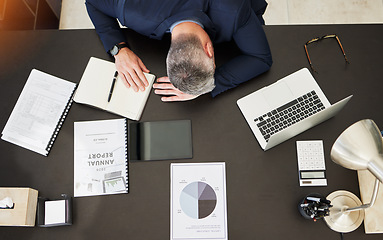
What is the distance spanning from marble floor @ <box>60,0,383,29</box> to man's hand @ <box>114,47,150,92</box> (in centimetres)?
114

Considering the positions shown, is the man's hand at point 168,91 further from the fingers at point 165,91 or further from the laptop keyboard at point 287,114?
the laptop keyboard at point 287,114

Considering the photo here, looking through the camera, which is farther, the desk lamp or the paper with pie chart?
the paper with pie chart

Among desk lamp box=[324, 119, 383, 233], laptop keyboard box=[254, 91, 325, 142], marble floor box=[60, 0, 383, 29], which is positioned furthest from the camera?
marble floor box=[60, 0, 383, 29]

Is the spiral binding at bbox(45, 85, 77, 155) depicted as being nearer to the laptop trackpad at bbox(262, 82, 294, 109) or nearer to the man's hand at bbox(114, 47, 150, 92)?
the man's hand at bbox(114, 47, 150, 92)

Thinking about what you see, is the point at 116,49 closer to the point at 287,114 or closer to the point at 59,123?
the point at 59,123

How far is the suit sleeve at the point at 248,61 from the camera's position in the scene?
1.35 m

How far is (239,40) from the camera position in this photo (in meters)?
1.38

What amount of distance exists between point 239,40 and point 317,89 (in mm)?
394

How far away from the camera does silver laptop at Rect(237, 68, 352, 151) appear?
1317mm

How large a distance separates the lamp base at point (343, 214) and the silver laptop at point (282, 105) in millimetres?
290

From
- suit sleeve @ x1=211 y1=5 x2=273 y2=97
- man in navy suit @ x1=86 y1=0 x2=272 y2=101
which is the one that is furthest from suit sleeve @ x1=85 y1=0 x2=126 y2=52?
suit sleeve @ x1=211 y1=5 x2=273 y2=97

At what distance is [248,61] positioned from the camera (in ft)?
4.49

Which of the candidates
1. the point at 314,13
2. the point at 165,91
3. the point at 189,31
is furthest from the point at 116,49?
the point at 314,13

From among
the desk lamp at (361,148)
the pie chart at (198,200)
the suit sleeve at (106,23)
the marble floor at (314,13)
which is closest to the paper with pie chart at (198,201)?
the pie chart at (198,200)
